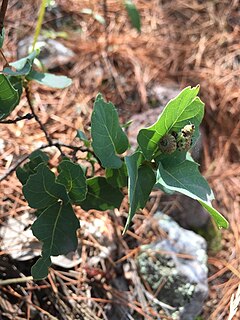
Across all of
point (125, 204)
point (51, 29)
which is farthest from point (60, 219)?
point (51, 29)

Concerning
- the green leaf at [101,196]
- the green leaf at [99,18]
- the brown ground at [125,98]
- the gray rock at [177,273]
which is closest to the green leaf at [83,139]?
the green leaf at [101,196]

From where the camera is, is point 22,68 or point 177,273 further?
point 177,273

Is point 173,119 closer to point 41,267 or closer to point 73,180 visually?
point 73,180

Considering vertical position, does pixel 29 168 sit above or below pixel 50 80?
below

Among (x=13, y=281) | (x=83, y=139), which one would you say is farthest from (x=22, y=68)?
(x=13, y=281)

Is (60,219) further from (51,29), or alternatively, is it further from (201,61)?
(201,61)
